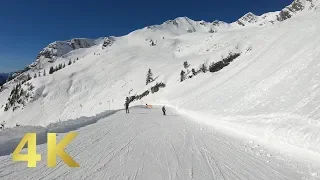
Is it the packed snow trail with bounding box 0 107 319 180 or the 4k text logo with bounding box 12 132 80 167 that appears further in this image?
the 4k text logo with bounding box 12 132 80 167

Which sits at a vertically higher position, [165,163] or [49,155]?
[49,155]

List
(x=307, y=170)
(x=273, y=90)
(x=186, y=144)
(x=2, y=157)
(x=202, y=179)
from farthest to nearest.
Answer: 1. (x=273, y=90)
2. (x=186, y=144)
3. (x=2, y=157)
4. (x=307, y=170)
5. (x=202, y=179)

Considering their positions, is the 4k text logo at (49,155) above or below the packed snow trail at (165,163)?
above

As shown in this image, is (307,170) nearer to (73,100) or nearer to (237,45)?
(237,45)

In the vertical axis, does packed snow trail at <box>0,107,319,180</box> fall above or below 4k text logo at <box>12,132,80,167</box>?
below

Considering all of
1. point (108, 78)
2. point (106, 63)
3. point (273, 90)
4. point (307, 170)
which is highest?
point (106, 63)

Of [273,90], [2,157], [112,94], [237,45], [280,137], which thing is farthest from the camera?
[112,94]

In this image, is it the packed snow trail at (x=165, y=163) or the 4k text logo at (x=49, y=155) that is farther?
the 4k text logo at (x=49, y=155)

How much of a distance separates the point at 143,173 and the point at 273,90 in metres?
15.5

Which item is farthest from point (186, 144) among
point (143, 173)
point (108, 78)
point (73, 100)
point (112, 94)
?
point (108, 78)

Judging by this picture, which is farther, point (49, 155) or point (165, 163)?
point (49, 155)

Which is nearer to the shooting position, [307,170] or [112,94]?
[307,170]

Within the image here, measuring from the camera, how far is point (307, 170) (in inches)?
346

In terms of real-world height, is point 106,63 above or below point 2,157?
above
